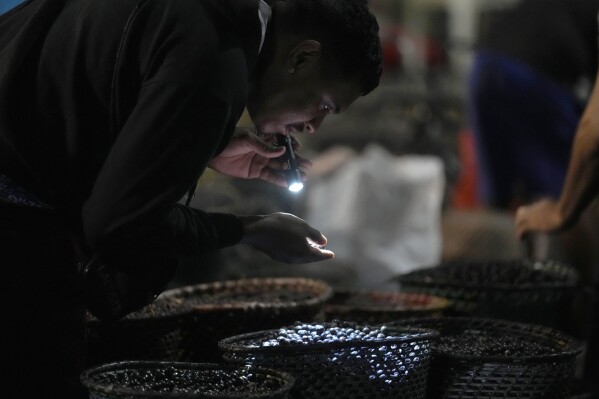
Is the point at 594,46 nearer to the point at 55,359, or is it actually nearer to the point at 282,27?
the point at 282,27

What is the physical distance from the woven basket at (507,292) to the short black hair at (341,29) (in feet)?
4.15

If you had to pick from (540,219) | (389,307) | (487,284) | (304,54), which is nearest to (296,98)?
(304,54)

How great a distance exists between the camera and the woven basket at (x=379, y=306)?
2889mm

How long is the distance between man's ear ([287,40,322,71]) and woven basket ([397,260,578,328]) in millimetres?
1380

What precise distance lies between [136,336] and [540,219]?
5.32ft

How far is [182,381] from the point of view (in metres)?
1.99

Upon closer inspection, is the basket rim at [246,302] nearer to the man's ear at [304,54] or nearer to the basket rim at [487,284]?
the basket rim at [487,284]

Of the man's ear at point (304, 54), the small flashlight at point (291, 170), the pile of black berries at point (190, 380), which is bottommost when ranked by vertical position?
the pile of black berries at point (190, 380)

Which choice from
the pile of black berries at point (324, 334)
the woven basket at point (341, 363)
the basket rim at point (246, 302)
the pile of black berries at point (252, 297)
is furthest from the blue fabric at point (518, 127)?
the woven basket at point (341, 363)

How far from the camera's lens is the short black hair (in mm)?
2014

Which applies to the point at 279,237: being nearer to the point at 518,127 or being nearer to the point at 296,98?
the point at 296,98

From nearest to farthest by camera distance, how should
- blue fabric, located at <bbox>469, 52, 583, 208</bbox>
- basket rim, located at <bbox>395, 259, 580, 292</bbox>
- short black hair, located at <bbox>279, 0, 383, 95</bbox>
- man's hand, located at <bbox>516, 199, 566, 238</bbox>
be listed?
short black hair, located at <bbox>279, 0, 383, 95</bbox>
basket rim, located at <bbox>395, 259, 580, 292</bbox>
man's hand, located at <bbox>516, 199, 566, 238</bbox>
blue fabric, located at <bbox>469, 52, 583, 208</bbox>

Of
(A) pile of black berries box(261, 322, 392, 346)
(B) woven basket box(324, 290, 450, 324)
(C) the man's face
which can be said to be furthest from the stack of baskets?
(C) the man's face

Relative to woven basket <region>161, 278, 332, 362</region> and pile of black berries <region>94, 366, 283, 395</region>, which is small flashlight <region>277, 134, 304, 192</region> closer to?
woven basket <region>161, 278, 332, 362</region>
